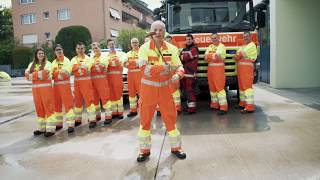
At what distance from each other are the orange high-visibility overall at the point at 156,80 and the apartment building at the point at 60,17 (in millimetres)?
40607

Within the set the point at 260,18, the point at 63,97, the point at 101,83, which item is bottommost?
the point at 63,97

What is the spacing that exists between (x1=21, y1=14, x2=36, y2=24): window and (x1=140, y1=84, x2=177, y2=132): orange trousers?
46065 mm

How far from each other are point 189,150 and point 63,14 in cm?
4312

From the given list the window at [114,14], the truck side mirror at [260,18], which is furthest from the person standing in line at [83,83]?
the window at [114,14]

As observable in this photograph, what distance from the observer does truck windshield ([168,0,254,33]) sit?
928 cm

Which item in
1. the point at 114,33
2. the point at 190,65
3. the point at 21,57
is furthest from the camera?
the point at 114,33

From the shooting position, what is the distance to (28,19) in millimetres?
48688

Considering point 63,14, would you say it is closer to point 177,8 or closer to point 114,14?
point 114,14

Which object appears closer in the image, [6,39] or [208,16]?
[208,16]

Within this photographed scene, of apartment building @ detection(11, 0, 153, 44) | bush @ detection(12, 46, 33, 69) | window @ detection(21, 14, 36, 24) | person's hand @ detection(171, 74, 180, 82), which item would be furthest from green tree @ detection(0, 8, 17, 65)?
person's hand @ detection(171, 74, 180, 82)

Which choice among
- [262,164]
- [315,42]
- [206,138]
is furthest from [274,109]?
[315,42]

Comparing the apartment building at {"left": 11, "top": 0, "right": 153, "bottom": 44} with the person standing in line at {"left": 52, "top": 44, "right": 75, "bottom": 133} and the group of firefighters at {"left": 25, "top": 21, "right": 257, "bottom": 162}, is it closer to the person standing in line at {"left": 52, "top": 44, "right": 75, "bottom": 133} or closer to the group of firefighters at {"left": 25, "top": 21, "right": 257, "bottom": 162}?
the group of firefighters at {"left": 25, "top": 21, "right": 257, "bottom": 162}

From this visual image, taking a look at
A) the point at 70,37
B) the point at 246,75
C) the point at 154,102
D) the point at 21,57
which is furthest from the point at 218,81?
the point at 21,57

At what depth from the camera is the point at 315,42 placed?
1409 centimetres
